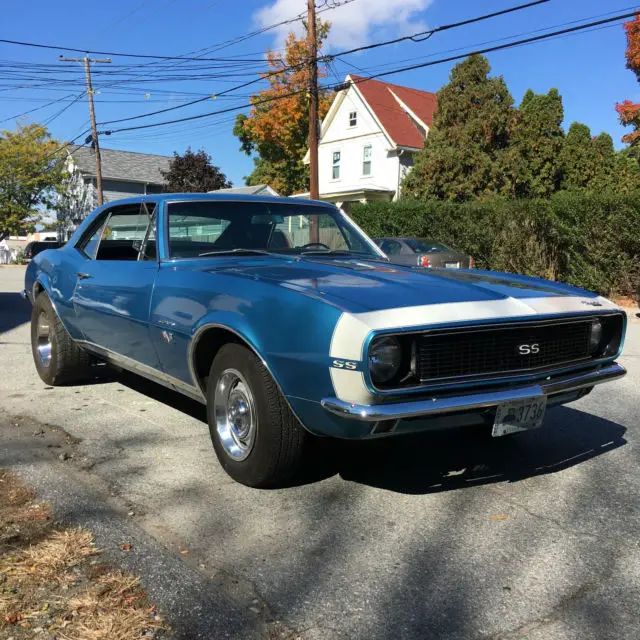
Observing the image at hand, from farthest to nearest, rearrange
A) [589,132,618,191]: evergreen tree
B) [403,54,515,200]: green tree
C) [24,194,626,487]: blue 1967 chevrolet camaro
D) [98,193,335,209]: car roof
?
1. [589,132,618,191]: evergreen tree
2. [403,54,515,200]: green tree
3. [98,193,335,209]: car roof
4. [24,194,626,487]: blue 1967 chevrolet camaro

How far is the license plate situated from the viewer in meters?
3.05

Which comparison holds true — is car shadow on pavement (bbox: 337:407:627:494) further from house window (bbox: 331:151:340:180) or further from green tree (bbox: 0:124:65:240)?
green tree (bbox: 0:124:65:240)

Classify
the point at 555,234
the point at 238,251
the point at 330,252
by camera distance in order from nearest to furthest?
the point at 238,251 < the point at 330,252 < the point at 555,234

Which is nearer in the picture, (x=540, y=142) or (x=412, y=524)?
(x=412, y=524)

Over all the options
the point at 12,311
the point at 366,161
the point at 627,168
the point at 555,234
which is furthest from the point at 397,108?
the point at 12,311

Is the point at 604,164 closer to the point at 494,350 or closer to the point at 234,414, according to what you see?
the point at 494,350

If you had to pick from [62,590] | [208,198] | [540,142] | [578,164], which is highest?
[540,142]

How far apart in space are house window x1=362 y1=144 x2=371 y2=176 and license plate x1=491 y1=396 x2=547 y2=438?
31079 millimetres

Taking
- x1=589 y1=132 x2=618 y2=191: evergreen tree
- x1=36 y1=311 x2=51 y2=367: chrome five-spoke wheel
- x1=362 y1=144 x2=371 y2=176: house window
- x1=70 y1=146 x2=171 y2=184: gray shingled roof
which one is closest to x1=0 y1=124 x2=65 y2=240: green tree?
x1=70 y1=146 x2=171 y2=184: gray shingled roof

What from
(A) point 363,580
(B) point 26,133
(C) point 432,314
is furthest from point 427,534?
(B) point 26,133

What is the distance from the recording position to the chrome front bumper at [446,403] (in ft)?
8.91

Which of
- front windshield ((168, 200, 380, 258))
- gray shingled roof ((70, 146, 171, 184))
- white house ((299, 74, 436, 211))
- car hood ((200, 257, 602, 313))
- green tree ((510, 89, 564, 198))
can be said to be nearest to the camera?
car hood ((200, 257, 602, 313))

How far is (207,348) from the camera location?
3.62 meters

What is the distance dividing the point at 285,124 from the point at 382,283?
4145 cm
